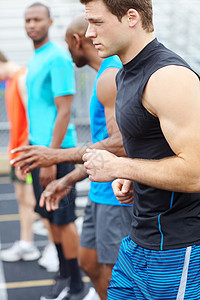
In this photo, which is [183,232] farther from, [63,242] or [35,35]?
[35,35]

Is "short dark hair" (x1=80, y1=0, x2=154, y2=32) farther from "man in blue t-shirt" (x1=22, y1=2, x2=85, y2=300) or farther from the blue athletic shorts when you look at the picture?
"man in blue t-shirt" (x1=22, y1=2, x2=85, y2=300)

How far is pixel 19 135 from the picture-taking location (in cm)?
442

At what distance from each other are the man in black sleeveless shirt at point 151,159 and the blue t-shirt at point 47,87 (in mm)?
1687

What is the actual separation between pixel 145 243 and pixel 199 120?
0.57m

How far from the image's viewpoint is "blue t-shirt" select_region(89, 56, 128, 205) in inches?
98.8

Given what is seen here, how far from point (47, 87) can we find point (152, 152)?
2.03 m

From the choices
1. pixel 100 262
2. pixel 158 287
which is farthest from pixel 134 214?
pixel 100 262

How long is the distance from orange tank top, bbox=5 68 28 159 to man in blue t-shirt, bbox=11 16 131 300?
5.09ft

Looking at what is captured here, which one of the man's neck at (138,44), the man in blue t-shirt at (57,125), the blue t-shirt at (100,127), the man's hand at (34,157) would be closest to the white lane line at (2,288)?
the man in blue t-shirt at (57,125)

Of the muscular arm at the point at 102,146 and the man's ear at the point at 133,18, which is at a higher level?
the man's ear at the point at 133,18

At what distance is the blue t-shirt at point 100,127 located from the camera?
2510mm

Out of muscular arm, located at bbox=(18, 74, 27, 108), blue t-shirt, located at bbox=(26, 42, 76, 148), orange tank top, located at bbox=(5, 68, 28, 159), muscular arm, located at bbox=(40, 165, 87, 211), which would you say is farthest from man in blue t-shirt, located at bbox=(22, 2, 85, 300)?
muscular arm, located at bbox=(40, 165, 87, 211)

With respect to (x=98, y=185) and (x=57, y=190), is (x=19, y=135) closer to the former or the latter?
(x=98, y=185)

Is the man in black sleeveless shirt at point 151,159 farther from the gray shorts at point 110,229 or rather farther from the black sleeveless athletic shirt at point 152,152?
the gray shorts at point 110,229
